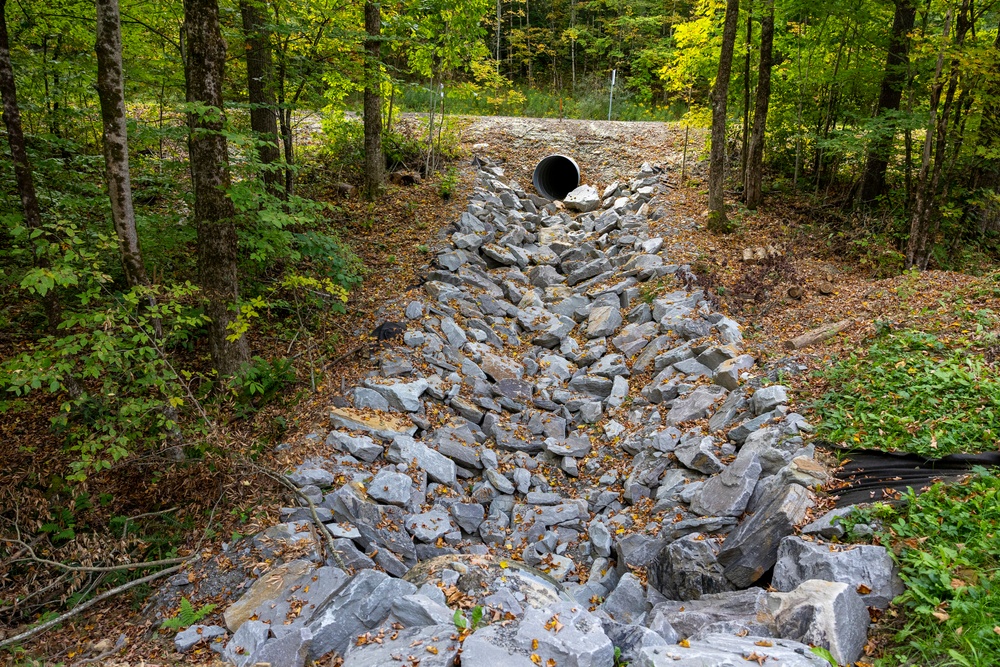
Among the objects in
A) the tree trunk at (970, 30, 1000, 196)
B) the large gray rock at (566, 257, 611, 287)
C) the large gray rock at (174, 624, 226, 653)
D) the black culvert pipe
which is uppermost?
the tree trunk at (970, 30, 1000, 196)

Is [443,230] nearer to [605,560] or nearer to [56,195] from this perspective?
[56,195]

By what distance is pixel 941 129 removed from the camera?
8703 mm

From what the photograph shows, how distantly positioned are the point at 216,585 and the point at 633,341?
648cm

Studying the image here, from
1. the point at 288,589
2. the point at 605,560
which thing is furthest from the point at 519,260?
the point at 288,589

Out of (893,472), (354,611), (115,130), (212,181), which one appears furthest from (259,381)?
(893,472)

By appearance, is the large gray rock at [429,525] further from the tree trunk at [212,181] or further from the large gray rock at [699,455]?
the tree trunk at [212,181]

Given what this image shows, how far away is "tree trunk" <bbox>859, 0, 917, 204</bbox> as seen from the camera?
10.1 m

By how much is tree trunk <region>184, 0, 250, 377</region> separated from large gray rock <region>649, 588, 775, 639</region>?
4768 mm

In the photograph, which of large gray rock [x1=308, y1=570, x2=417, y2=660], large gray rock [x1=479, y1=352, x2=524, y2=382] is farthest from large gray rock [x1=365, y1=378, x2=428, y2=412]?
large gray rock [x1=308, y1=570, x2=417, y2=660]

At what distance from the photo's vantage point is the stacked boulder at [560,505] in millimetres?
3506

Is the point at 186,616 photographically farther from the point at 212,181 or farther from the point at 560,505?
the point at 212,181

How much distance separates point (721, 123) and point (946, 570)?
9.23 m

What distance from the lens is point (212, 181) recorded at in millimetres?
5648

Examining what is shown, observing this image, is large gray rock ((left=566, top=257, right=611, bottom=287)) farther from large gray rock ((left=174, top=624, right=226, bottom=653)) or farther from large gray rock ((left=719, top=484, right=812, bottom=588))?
large gray rock ((left=174, top=624, right=226, bottom=653))
